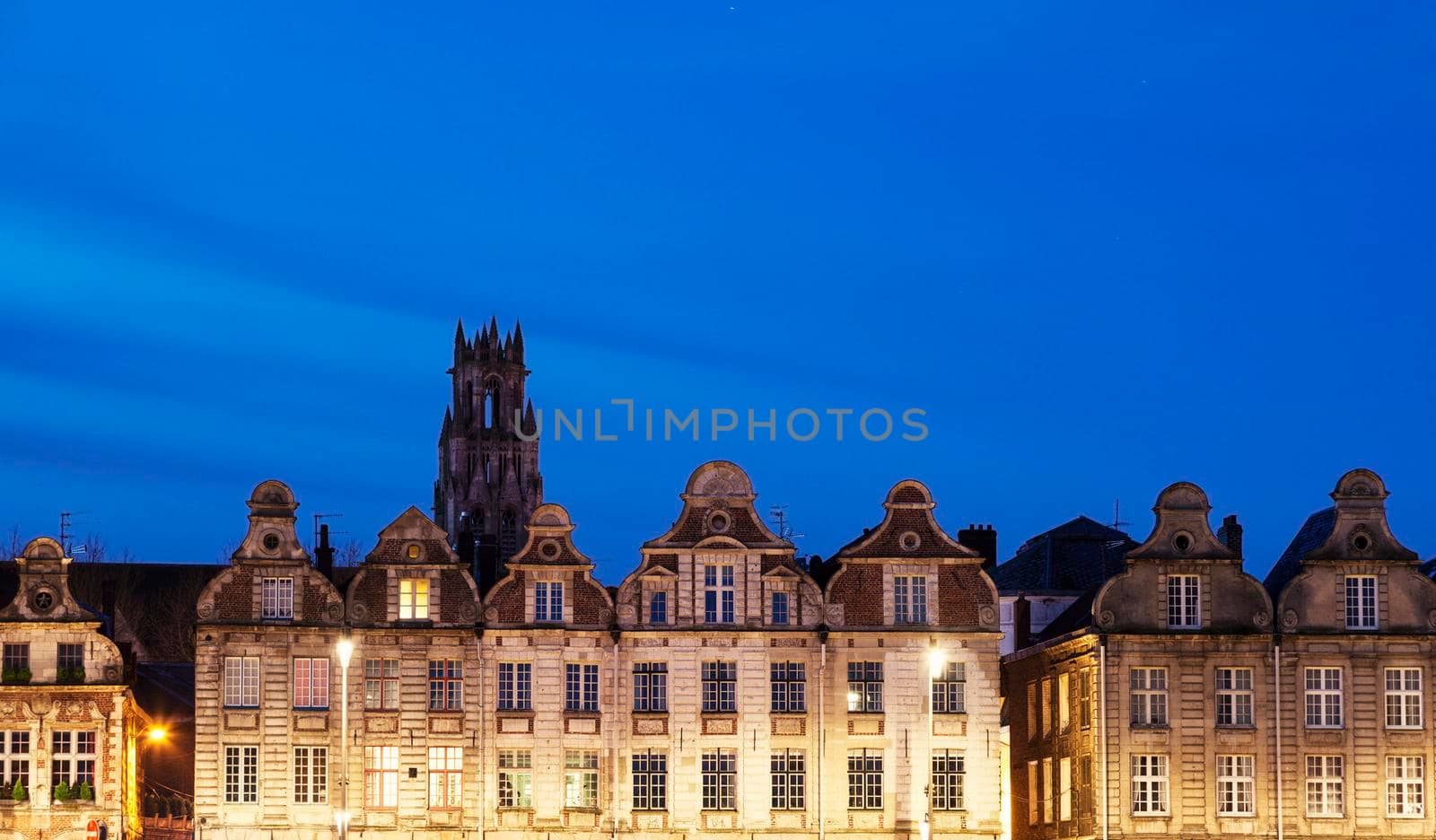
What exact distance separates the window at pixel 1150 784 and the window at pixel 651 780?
1349 centimetres

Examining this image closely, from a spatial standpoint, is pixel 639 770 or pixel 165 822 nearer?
pixel 639 770

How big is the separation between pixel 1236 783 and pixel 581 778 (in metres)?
18.9

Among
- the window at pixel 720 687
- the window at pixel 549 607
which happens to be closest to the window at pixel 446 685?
the window at pixel 549 607

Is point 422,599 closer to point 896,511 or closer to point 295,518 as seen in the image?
point 295,518

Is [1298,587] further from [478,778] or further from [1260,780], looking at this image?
[478,778]

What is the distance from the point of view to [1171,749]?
73000 mm

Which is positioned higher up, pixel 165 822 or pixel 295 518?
pixel 295 518

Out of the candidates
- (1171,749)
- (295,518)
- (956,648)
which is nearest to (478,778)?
(295,518)

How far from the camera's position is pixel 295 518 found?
7325 centimetres

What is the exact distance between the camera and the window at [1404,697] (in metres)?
73.6

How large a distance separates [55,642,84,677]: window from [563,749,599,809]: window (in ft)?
46.3

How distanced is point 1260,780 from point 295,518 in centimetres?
2878


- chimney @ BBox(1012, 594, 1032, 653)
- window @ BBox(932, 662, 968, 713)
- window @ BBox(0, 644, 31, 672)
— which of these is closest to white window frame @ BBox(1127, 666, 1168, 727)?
window @ BBox(932, 662, 968, 713)

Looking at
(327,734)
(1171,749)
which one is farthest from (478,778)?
(1171,749)
